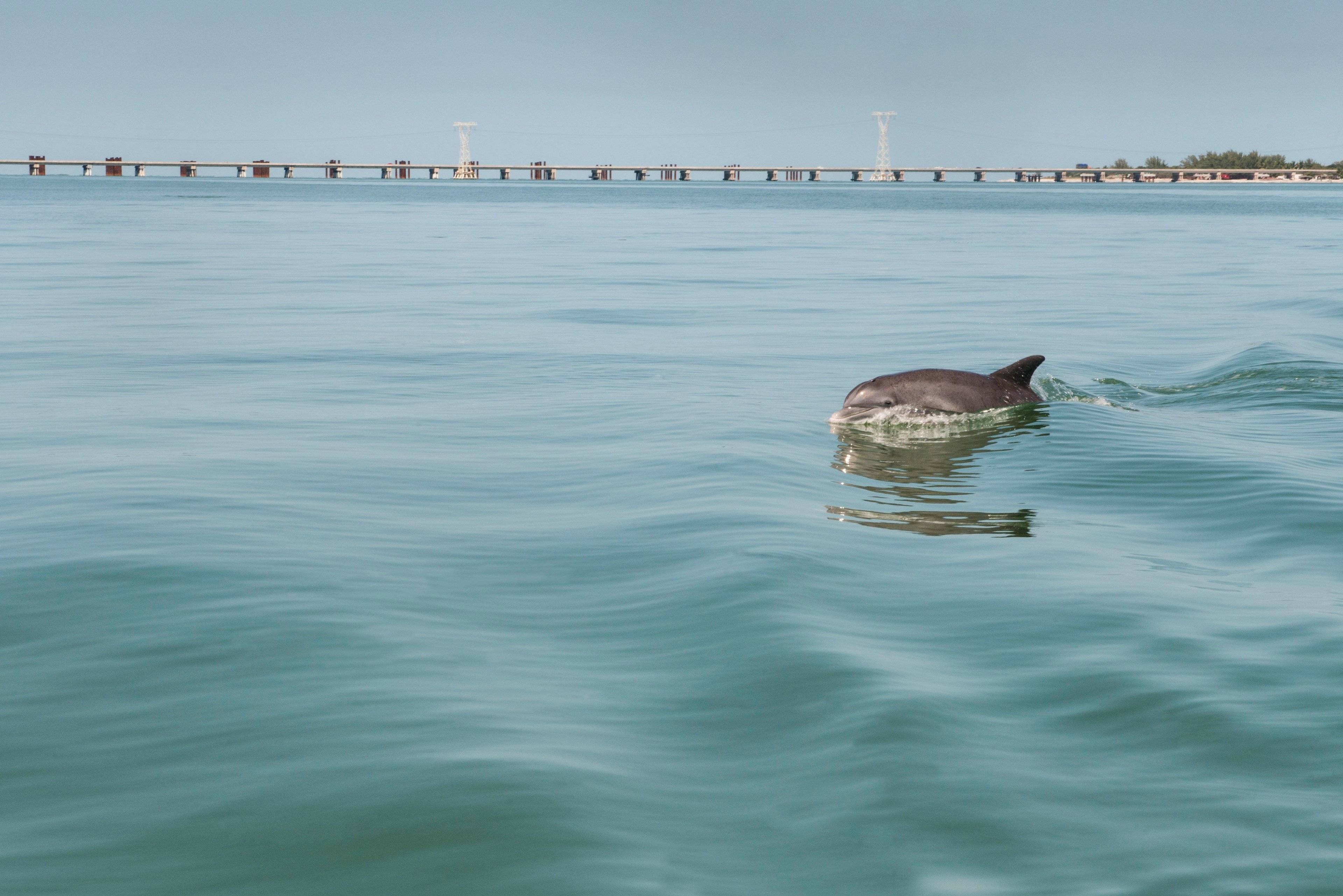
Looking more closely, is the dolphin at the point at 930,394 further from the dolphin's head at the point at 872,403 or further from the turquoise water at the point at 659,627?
the turquoise water at the point at 659,627

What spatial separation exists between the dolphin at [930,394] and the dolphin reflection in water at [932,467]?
118mm

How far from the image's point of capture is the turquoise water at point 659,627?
4.97 m

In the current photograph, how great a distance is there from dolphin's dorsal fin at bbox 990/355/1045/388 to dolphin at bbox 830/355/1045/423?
13 millimetres

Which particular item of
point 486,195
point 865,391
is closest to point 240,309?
point 865,391

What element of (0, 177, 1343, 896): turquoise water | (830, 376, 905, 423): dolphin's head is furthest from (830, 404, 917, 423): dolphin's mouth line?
(0, 177, 1343, 896): turquoise water

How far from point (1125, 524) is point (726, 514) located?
122 inches

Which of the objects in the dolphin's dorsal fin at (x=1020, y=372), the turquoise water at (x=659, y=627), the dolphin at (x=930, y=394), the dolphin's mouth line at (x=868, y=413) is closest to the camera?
the turquoise water at (x=659, y=627)

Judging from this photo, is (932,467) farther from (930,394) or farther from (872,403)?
(930,394)

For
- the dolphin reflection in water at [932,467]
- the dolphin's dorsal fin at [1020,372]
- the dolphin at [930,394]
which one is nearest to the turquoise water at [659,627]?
the dolphin reflection in water at [932,467]

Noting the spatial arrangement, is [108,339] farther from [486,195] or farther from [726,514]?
[486,195]

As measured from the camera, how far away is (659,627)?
24.5 feet

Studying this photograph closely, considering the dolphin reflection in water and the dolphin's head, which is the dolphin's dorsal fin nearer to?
the dolphin reflection in water

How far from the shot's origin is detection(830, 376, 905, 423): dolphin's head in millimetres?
14039

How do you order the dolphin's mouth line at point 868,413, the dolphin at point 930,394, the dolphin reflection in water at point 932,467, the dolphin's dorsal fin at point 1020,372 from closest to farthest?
1. the dolphin reflection in water at point 932,467
2. the dolphin's mouth line at point 868,413
3. the dolphin at point 930,394
4. the dolphin's dorsal fin at point 1020,372
